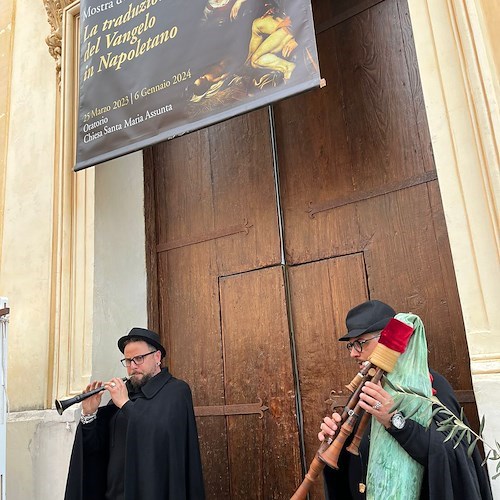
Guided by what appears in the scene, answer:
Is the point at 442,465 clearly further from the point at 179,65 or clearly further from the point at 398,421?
the point at 179,65

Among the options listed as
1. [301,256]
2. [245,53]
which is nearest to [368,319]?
[301,256]

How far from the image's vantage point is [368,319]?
248 cm

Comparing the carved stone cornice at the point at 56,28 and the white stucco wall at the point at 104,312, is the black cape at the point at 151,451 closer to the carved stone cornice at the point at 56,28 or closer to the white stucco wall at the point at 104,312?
the white stucco wall at the point at 104,312

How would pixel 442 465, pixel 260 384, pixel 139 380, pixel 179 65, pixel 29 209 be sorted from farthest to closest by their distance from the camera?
1. pixel 29 209
2. pixel 260 384
3. pixel 179 65
4. pixel 139 380
5. pixel 442 465

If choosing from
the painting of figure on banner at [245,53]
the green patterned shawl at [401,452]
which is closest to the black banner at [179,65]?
the painting of figure on banner at [245,53]

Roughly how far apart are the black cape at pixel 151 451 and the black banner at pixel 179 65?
1610 mm

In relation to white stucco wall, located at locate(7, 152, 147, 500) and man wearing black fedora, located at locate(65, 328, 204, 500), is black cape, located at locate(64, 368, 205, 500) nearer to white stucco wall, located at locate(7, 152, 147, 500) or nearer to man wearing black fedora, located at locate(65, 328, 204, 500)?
man wearing black fedora, located at locate(65, 328, 204, 500)

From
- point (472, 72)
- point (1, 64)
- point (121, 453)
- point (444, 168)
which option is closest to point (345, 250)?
point (444, 168)

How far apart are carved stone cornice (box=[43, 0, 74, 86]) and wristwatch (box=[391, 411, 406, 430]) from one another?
4184 millimetres

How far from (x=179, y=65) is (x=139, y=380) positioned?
2026 millimetres

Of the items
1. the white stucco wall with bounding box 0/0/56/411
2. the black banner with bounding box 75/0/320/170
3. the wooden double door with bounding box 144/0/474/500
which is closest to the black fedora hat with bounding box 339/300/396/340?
the wooden double door with bounding box 144/0/474/500

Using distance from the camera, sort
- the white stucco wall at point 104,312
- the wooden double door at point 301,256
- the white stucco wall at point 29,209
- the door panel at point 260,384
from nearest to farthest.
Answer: the wooden double door at point 301,256
the door panel at point 260,384
the white stucco wall at point 104,312
the white stucco wall at point 29,209

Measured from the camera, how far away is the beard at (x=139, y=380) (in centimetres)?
342

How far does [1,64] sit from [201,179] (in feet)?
9.06
